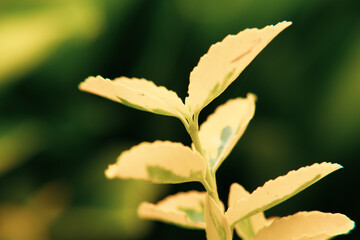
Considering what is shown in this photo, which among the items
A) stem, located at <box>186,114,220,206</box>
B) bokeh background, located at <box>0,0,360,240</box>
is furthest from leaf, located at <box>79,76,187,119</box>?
bokeh background, located at <box>0,0,360,240</box>

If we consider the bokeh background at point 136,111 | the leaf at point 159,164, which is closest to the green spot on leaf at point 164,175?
the leaf at point 159,164

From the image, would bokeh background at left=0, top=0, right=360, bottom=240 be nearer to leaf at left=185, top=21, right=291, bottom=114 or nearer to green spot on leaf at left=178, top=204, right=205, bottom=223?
green spot on leaf at left=178, top=204, right=205, bottom=223

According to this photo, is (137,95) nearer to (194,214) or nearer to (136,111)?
(194,214)

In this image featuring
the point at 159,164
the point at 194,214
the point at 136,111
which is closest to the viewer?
the point at 159,164

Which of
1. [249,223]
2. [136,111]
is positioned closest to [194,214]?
[249,223]

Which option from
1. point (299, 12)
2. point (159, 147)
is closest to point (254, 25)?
point (299, 12)

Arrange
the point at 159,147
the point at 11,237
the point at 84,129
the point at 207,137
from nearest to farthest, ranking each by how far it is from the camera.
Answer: the point at 159,147, the point at 207,137, the point at 11,237, the point at 84,129

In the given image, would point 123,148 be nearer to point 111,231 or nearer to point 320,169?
point 111,231
